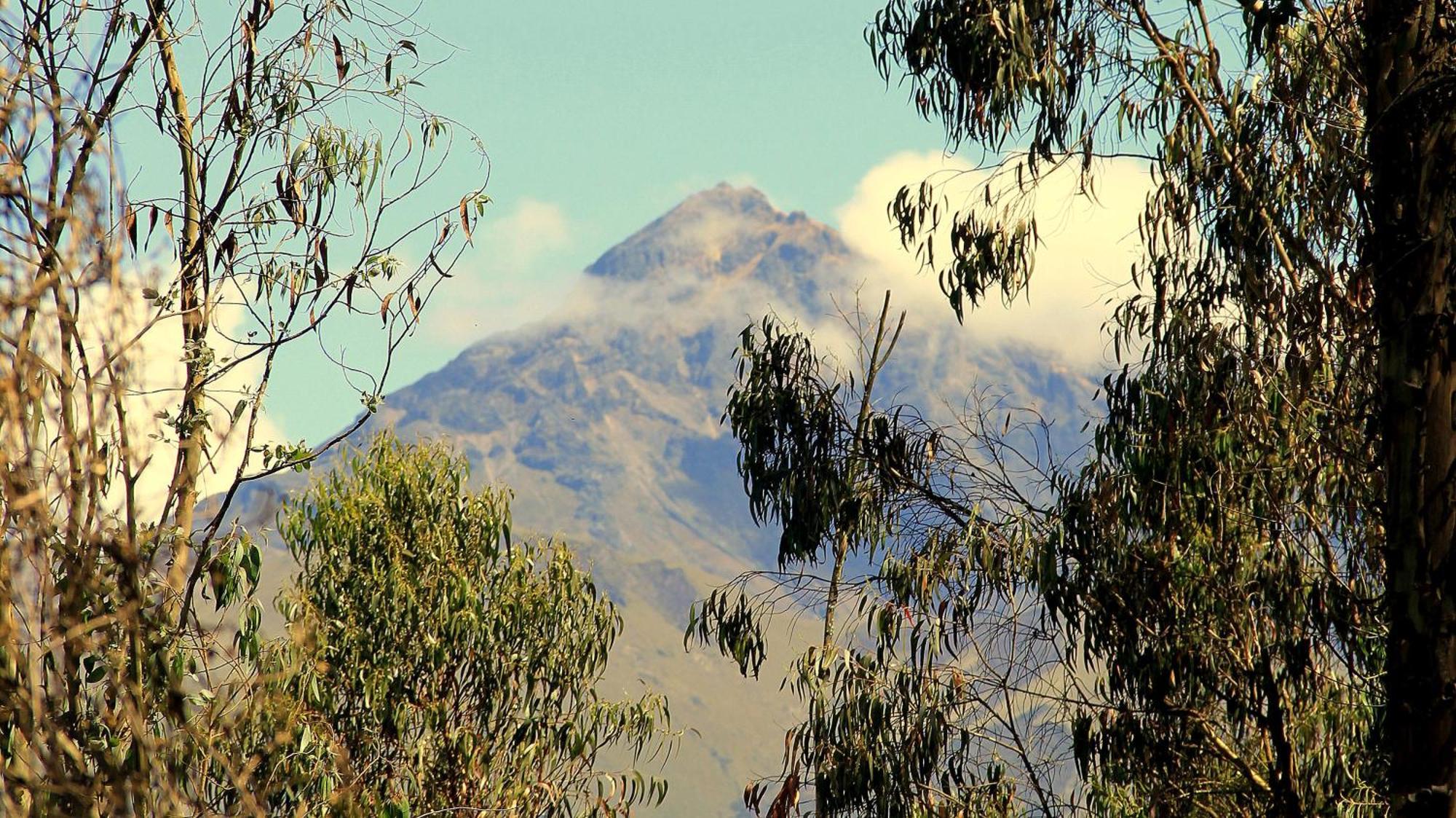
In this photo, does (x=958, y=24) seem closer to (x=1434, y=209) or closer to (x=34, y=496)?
(x=1434, y=209)

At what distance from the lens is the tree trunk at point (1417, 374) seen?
195 inches

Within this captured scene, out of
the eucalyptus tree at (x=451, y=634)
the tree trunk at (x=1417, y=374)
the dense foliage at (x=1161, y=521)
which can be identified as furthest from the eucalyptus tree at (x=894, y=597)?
the tree trunk at (x=1417, y=374)

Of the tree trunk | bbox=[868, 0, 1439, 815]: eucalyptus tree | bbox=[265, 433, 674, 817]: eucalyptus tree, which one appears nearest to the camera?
the tree trunk

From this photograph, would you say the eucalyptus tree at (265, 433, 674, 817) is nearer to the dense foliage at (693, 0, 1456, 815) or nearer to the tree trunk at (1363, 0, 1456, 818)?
the dense foliage at (693, 0, 1456, 815)

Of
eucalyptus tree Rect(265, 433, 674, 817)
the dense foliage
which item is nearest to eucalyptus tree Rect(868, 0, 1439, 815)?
the dense foliage

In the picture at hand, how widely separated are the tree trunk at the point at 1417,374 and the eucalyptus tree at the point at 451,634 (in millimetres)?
7566

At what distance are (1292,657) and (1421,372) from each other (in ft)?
12.0

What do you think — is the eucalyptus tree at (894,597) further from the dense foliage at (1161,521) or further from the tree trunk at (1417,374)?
the tree trunk at (1417,374)

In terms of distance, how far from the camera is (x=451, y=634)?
13195 millimetres

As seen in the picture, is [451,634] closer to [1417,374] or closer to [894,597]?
[894,597]

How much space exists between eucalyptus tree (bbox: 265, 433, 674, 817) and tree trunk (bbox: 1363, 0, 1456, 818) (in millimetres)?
7566

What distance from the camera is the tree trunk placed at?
4.96m

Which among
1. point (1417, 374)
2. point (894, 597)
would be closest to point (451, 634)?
point (894, 597)

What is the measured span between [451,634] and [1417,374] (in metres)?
9.45
